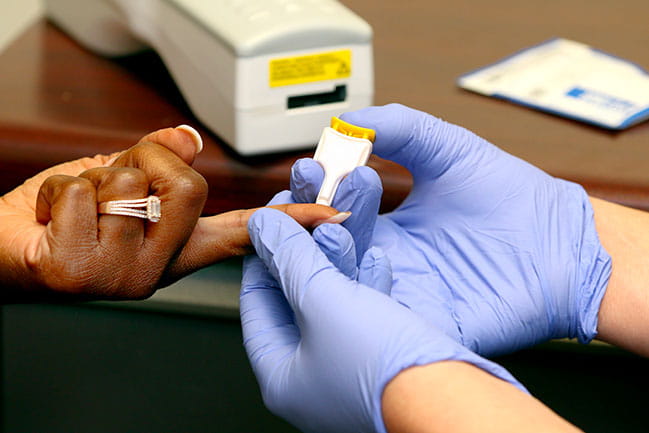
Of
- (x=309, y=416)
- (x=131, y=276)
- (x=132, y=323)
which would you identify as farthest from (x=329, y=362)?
(x=132, y=323)

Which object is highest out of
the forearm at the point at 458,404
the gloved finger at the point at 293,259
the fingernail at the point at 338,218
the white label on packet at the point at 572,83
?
the white label on packet at the point at 572,83

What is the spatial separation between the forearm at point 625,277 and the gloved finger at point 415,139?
0.60 ft

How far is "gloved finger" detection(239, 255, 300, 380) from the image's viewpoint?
71 centimetres

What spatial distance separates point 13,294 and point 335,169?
1.11 feet

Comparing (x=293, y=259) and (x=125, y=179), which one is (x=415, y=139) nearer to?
(x=293, y=259)

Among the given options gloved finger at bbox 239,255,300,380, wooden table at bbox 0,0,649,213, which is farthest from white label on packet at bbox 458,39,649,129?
gloved finger at bbox 239,255,300,380

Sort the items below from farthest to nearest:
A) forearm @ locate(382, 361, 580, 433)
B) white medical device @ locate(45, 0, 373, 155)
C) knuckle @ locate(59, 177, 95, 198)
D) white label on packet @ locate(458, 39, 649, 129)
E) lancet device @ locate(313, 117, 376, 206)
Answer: white label on packet @ locate(458, 39, 649, 129) → white medical device @ locate(45, 0, 373, 155) → lancet device @ locate(313, 117, 376, 206) → knuckle @ locate(59, 177, 95, 198) → forearm @ locate(382, 361, 580, 433)

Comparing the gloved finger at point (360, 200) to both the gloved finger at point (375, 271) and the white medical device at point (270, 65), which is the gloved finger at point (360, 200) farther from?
the white medical device at point (270, 65)

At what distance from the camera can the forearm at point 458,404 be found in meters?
0.55

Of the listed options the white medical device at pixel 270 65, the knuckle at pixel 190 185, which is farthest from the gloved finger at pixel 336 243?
the white medical device at pixel 270 65

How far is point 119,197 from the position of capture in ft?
2.18

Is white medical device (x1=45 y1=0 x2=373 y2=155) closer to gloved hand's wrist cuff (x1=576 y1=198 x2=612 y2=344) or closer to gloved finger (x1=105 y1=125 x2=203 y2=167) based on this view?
gloved finger (x1=105 y1=125 x2=203 y2=167)

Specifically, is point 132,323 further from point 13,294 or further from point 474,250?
point 474,250

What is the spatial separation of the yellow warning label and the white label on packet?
11.2 inches
